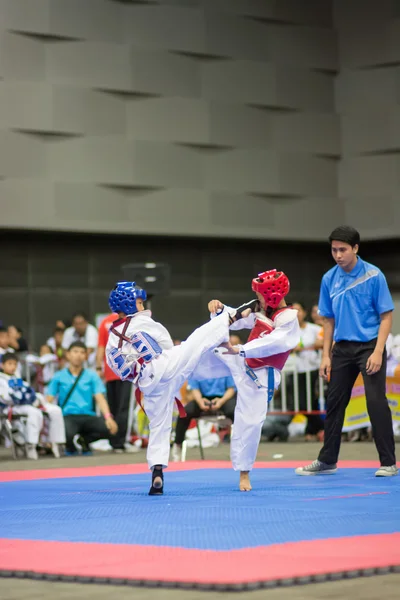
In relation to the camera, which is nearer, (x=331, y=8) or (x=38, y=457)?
(x=38, y=457)

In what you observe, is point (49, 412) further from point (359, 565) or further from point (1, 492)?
point (359, 565)

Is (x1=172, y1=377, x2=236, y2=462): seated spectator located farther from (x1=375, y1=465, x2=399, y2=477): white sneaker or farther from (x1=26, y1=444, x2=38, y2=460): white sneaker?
(x1=375, y1=465, x2=399, y2=477): white sneaker

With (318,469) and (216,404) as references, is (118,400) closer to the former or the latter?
(216,404)

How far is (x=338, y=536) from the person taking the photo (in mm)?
4422

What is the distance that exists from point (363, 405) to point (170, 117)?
7.31 meters

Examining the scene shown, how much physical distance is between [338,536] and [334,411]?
3.02 m

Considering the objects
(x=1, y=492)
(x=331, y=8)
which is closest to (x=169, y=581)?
(x=1, y=492)

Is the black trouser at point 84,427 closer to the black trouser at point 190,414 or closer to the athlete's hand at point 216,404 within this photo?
the black trouser at point 190,414

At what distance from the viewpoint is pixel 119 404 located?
11125mm

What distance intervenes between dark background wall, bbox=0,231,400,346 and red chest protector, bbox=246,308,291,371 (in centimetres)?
1053

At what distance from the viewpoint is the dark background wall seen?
56.1 ft

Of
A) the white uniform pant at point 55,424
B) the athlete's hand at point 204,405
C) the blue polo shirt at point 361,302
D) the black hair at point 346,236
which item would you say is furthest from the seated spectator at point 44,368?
→ the black hair at point 346,236

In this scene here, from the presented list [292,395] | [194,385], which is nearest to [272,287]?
[194,385]

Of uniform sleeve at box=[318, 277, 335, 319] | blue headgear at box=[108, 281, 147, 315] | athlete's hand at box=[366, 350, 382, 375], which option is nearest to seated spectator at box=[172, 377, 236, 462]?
uniform sleeve at box=[318, 277, 335, 319]
